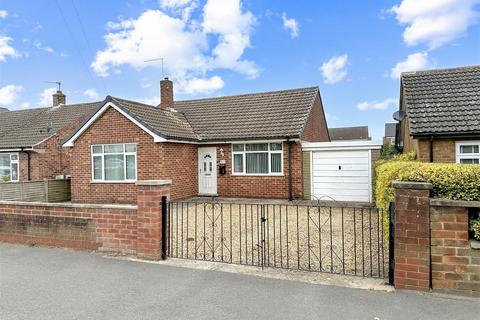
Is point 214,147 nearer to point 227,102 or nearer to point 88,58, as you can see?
point 227,102

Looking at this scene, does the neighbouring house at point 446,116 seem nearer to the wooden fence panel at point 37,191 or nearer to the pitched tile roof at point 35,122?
the wooden fence panel at point 37,191

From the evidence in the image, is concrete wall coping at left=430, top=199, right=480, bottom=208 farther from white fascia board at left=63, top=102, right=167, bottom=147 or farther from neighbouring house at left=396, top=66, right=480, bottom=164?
white fascia board at left=63, top=102, right=167, bottom=147

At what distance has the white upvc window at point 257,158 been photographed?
13539mm

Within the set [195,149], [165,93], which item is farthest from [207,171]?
[165,93]

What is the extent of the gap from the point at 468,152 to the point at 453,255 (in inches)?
284

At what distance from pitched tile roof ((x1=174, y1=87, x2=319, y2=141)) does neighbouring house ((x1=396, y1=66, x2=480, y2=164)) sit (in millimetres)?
4300

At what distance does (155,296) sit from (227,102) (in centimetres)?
1455

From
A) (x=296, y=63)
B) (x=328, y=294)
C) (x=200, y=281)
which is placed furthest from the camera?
→ (x=296, y=63)

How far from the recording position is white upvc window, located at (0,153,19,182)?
1795 cm

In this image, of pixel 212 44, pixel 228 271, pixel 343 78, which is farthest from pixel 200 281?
pixel 343 78

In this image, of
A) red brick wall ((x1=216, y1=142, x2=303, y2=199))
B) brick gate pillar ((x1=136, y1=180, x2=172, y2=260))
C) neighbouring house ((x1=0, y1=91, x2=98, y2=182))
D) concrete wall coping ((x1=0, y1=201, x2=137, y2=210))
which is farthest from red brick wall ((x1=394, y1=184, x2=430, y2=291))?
neighbouring house ((x1=0, y1=91, x2=98, y2=182))

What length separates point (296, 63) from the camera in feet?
52.7

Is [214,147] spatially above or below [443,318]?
above

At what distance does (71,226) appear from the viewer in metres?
6.22
